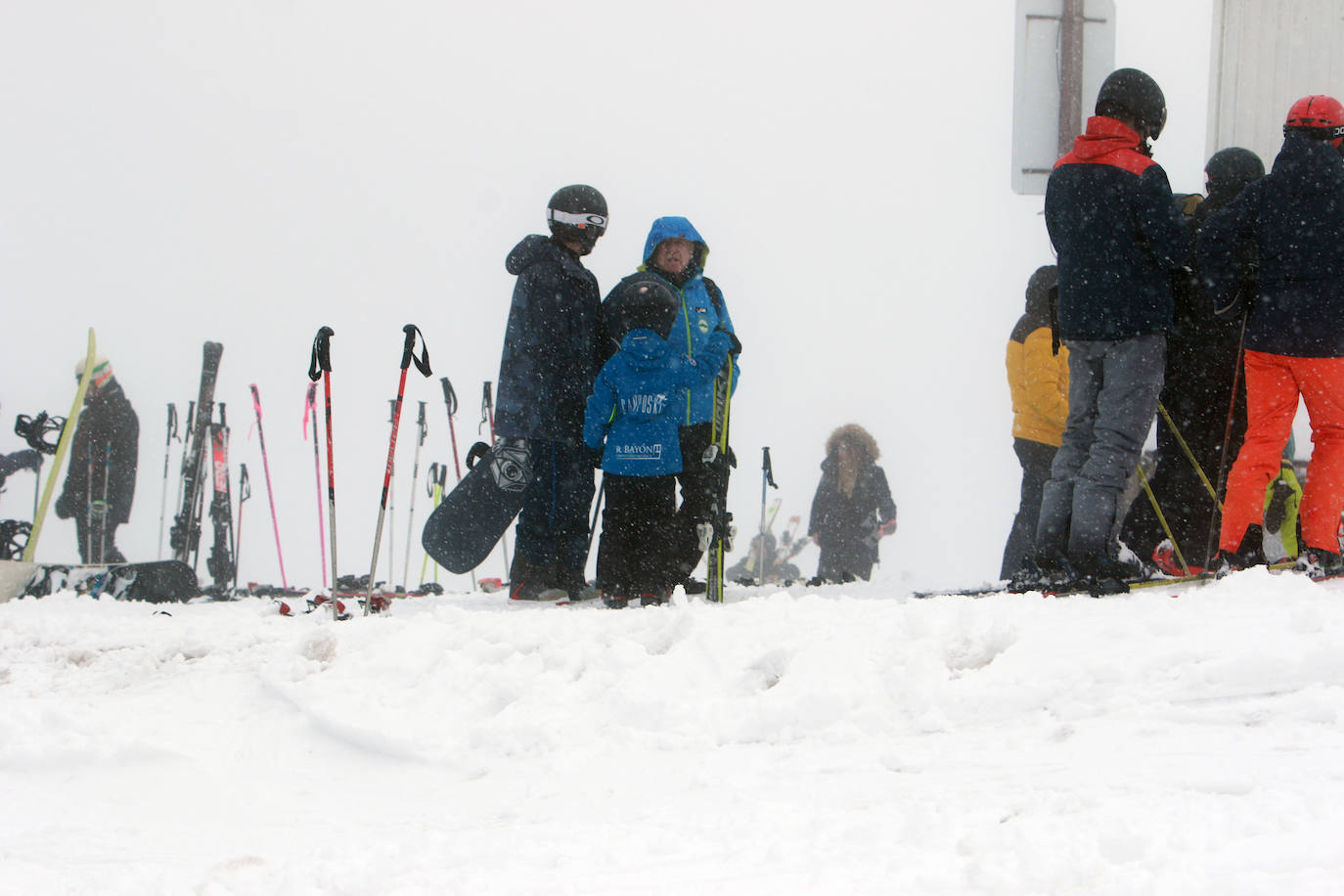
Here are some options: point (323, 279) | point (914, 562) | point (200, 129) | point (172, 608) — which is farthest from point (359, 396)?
point (172, 608)

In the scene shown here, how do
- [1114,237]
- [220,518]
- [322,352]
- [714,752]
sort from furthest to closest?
[220,518], [322,352], [1114,237], [714,752]

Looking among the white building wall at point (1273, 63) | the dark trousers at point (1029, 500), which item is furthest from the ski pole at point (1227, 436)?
the white building wall at point (1273, 63)

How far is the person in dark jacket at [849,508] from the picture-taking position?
8.73 m

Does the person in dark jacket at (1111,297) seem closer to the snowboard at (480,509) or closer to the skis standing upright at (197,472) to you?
the snowboard at (480,509)

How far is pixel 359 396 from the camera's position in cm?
9112

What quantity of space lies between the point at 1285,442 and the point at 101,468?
9347 millimetres

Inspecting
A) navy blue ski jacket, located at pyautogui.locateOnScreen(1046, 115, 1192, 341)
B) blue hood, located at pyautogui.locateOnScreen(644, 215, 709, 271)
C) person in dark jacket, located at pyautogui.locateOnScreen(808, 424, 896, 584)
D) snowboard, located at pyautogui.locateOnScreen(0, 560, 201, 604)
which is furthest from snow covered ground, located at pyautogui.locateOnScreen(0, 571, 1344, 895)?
person in dark jacket, located at pyautogui.locateOnScreen(808, 424, 896, 584)

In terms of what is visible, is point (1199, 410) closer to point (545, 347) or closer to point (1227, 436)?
point (1227, 436)

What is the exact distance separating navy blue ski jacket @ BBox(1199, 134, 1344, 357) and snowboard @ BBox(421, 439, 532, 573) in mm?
3279

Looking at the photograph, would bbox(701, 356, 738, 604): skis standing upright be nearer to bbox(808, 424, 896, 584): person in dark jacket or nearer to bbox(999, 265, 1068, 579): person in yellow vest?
bbox(999, 265, 1068, 579): person in yellow vest

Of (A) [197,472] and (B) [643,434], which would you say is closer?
(B) [643,434]

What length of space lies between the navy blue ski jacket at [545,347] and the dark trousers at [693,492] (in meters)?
0.73

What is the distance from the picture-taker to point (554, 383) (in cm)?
546

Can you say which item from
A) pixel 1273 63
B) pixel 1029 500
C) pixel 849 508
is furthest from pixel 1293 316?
pixel 849 508
